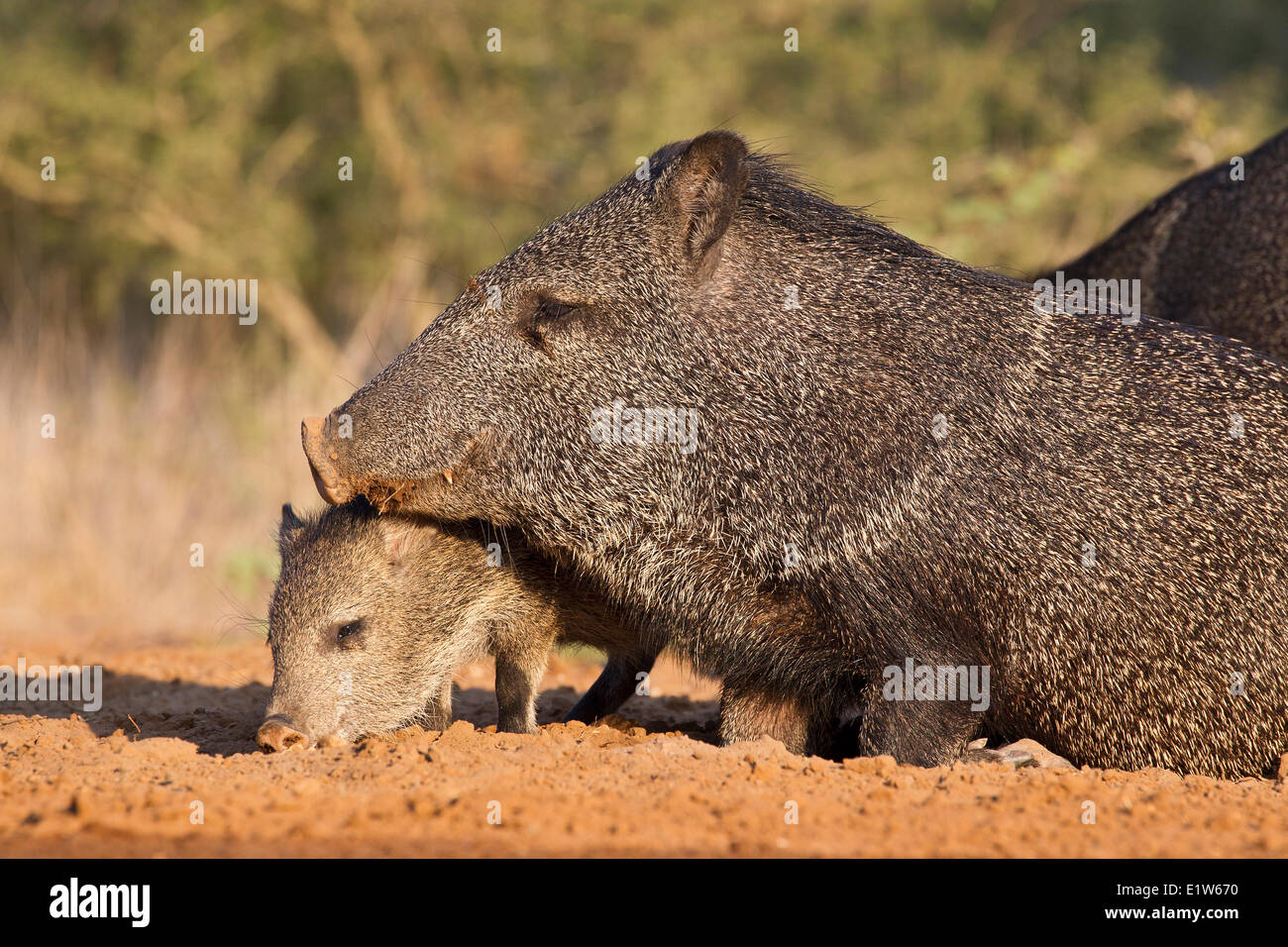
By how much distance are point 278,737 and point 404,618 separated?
655 millimetres

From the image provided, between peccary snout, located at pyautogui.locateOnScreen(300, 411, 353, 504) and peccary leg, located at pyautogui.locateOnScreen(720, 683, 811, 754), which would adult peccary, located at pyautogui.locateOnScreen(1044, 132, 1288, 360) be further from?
peccary snout, located at pyautogui.locateOnScreen(300, 411, 353, 504)

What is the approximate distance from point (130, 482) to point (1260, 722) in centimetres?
749

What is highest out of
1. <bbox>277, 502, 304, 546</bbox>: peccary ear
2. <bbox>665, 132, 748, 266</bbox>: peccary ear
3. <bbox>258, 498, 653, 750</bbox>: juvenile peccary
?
<bbox>665, 132, 748, 266</bbox>: peccary ear

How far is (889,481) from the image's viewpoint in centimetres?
419

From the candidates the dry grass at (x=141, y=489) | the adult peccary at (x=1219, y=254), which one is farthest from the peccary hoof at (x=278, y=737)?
the adult peccary at (x=1219, y=254)

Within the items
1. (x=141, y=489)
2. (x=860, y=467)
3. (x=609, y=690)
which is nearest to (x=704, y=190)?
(x=860, y=467)

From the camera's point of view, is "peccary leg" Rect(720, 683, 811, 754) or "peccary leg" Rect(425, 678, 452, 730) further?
"peccary leg" Rect(425, 678, 452, 730)

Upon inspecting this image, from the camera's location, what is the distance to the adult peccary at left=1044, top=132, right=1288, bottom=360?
5.93 metres

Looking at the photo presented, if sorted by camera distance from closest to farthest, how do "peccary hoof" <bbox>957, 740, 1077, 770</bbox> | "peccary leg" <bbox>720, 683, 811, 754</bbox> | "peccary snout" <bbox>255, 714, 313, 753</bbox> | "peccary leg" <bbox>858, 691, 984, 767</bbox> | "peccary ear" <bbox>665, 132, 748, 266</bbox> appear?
"peccary leg" <bbox>858, 691, 984, 767</bbox>
"peccary hoof" <bbox>957, 740, 1077, 770</bbox>
"peccary snout" <bbox>255, 714, 313, 753</bbox>
"peccary ear" <bbox>665, 132, 748, 266</bbox>
"peccary leg" <bbox>720, 683, 811, 754</bbox>

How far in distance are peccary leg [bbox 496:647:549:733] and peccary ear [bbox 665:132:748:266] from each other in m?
1.52

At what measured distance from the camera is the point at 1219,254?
613 cm

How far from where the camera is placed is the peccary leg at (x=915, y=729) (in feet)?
Result: 13.4

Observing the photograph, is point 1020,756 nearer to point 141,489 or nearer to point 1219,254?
point 1219,254

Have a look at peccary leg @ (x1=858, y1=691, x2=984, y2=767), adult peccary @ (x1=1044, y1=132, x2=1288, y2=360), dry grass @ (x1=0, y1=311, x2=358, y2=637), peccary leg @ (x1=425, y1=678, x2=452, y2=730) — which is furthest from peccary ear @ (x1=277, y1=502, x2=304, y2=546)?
adult peccary @ (x1=1044, y1=132, x2=1288, y2=360)
